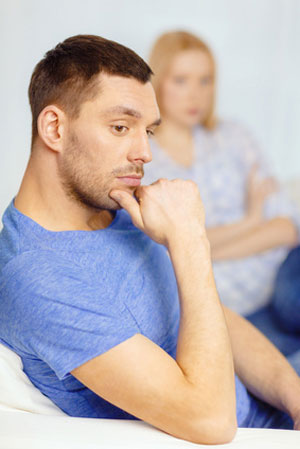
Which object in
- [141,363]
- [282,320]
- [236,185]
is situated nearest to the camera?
[141,363]

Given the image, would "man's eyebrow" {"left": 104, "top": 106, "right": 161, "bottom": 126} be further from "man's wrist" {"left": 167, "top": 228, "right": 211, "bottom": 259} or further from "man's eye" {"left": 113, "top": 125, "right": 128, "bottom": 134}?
"man's wrist" {"left": 167, "top": 228, "right": 211, "bottom": 259}

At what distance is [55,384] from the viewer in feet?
3.20

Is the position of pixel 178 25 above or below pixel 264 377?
above

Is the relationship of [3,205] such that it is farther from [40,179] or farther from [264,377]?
[264,377]

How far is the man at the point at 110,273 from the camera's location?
2.74 feet

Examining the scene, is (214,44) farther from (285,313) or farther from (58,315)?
(58,315)

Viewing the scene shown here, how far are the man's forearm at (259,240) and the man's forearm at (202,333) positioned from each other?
3.92 ft

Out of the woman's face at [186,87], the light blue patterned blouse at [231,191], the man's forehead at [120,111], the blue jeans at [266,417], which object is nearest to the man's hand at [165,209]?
the man's forehead at [120,111]

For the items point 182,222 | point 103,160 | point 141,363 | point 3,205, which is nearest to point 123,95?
point 103,160

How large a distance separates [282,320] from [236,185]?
2.47ft

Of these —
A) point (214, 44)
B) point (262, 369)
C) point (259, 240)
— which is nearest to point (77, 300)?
point (262, 369)

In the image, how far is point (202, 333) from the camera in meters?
0.88

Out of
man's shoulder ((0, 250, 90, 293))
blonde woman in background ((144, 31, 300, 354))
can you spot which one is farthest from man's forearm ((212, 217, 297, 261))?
man's shoulder ((0, 250, 90, 293))

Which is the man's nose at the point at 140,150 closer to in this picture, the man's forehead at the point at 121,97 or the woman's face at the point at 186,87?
the man's forehead at the point at 121,97
